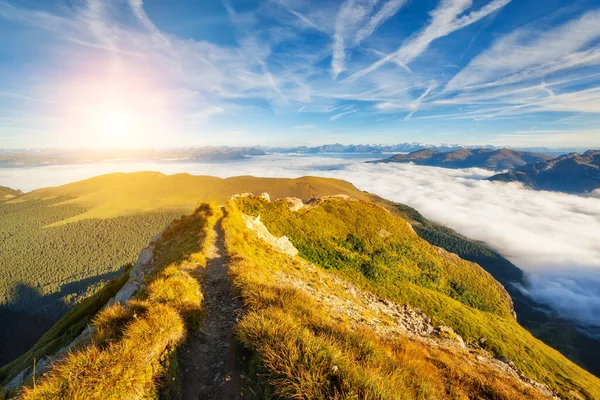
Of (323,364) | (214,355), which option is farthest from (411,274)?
(323,364)

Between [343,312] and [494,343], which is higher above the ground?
[343,312]

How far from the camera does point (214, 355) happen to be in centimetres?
1089

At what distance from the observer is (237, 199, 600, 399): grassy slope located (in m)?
48.3

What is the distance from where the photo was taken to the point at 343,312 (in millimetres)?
19469

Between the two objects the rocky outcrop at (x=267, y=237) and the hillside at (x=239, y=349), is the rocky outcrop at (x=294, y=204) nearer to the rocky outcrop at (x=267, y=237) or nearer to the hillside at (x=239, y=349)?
the rocky outcrop at (x=267, y=237)

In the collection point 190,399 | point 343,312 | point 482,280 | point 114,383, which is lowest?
point 482,280

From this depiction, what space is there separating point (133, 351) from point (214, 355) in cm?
329

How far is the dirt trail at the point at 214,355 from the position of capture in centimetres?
945

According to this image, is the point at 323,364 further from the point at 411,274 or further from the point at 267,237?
the point at 411,274

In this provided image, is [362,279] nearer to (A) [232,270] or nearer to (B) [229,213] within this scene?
(B) [229,213]

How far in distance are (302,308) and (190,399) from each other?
5.38 meters

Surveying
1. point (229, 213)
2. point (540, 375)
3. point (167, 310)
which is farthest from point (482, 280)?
point (167, 310)

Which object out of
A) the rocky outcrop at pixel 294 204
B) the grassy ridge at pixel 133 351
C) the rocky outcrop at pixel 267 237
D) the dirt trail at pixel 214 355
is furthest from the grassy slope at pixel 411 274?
the grassy ridge at pixel 133 351

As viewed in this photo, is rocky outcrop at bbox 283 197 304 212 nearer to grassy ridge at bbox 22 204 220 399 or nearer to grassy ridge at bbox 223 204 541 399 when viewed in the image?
grassy ridge at bbox 22 204 220 399
